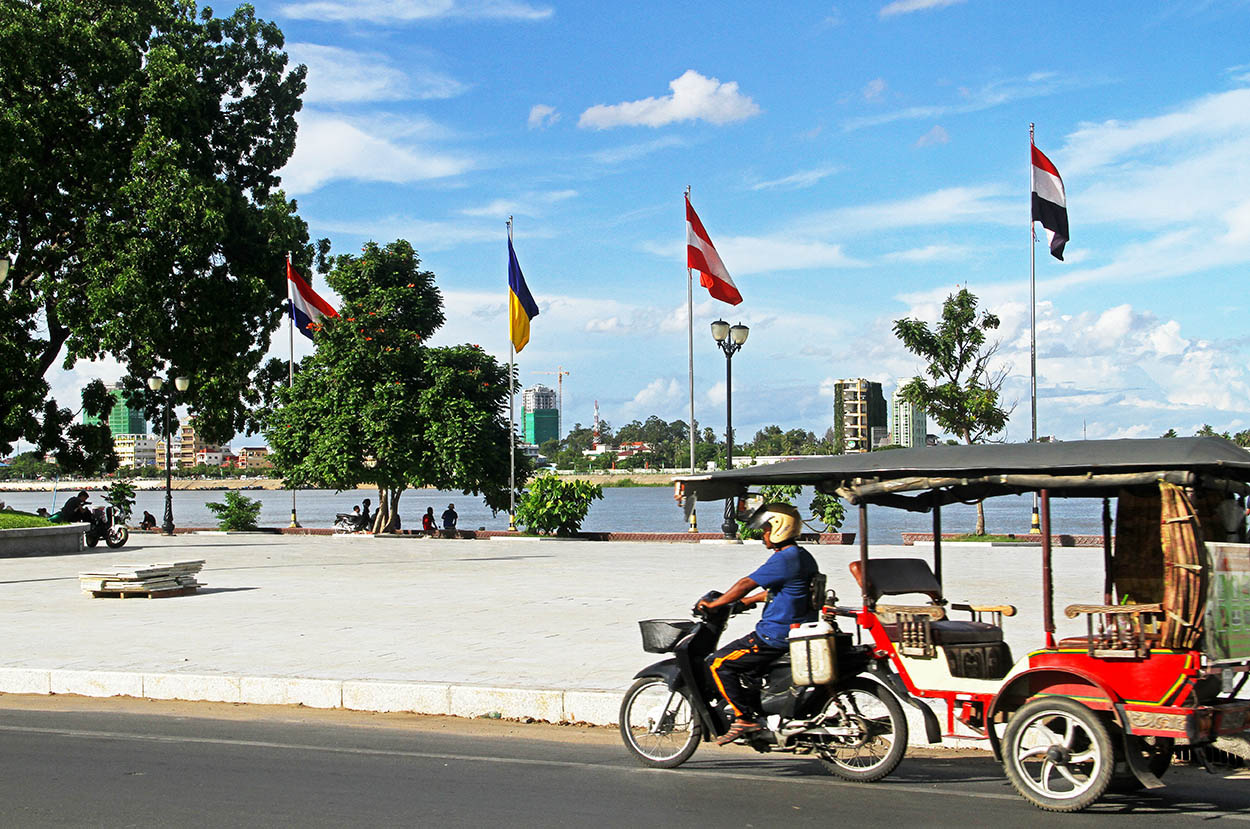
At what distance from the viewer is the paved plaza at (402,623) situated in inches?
392

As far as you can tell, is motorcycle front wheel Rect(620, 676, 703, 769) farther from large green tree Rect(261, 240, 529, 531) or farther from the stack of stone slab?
large green tree Rect(261, 240, 529, 531)

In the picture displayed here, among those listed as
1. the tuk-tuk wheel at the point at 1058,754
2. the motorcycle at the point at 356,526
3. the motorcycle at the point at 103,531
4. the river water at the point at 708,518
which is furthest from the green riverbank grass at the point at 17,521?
the tuk-tuk wheel at the point at 1058,754

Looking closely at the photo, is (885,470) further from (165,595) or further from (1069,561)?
(1069,561)

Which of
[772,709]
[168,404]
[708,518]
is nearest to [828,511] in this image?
[168,404]

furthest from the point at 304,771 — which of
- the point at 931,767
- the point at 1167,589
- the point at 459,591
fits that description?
the point at 459,591

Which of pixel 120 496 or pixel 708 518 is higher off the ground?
pixel 120 496

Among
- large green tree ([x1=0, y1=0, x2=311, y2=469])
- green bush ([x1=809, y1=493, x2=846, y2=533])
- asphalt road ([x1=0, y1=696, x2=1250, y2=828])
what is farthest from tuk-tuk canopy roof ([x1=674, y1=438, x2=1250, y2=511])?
large green tree ([x1=0, y1=0, x2=311, y2=469])

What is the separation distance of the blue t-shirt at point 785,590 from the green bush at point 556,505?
26121mm

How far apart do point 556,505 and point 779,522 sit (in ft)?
86.8

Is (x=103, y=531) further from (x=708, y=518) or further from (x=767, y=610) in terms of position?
(x=708, y=518)

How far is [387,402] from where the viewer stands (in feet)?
115

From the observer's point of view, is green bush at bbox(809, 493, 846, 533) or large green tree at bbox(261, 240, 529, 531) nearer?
green bush at bbox(809, 493, 846, 533)

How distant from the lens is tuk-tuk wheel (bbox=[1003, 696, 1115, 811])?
20.6 ft

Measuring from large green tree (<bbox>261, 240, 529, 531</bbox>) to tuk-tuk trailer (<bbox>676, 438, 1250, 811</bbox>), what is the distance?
Answer: 2840 cm
